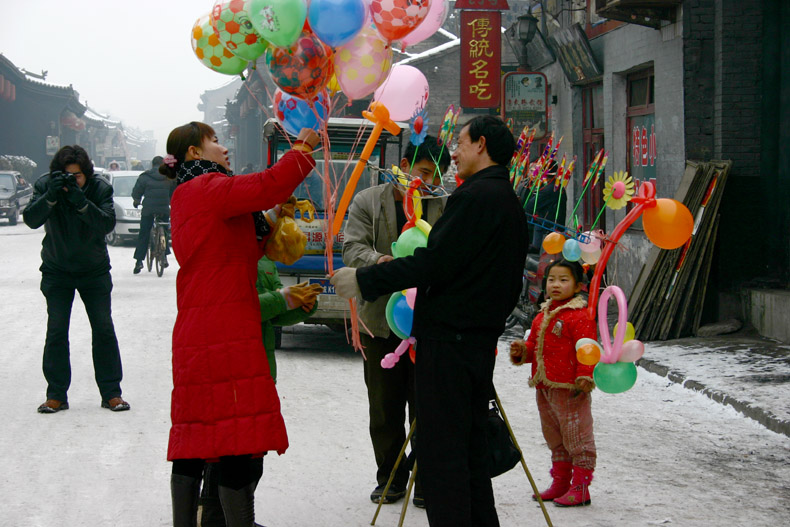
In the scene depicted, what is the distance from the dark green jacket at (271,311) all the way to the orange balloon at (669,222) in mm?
1644

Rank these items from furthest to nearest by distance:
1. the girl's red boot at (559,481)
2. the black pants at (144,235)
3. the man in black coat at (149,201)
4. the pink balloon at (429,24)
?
1. the man in black coat at (149,201)
2. the black pants at (144,235)
3. the girl's red boot at (559,481)
4. the pink balloon at (429,24)

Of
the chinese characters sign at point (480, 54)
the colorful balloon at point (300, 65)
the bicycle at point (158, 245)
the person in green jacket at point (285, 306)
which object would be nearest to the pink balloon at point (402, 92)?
the colorful balloon at point (300, 65)

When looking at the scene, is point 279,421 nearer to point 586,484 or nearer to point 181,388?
point 181,388

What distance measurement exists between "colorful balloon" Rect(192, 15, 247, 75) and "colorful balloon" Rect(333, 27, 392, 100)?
453 mm

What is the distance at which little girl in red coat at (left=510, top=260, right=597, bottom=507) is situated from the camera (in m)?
5.09

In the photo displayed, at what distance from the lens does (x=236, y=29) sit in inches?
163

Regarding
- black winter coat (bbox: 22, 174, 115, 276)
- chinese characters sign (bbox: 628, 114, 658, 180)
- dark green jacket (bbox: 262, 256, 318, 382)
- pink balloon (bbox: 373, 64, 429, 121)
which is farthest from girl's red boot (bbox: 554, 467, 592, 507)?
chinese characters sign (bbox: 628, 114, 658, 180)

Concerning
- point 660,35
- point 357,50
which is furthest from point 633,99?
point 357,50

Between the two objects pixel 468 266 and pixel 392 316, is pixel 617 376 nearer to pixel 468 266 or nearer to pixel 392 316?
pixel 392 316

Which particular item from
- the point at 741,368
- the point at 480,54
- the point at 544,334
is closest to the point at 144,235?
the point at 480,54

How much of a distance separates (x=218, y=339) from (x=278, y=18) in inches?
52.9

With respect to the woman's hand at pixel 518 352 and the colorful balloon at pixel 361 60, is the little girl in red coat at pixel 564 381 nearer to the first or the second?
the woman's hand at pixel 518 352

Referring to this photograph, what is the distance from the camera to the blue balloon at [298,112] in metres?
4.40

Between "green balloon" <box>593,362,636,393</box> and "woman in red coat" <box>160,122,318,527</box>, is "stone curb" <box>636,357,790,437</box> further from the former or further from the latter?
"woman in red coat" <box>160,122,318,527</box>
